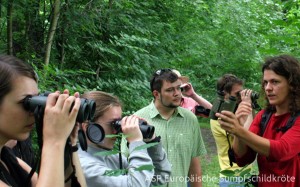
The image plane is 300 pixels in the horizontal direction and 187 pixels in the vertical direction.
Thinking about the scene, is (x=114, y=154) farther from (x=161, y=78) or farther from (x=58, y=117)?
(x=161, y=78)

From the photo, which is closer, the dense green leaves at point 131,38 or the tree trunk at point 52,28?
the dense green leaves at point 131,38

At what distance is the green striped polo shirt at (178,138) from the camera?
340 centimetres

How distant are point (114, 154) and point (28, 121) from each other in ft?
2.57

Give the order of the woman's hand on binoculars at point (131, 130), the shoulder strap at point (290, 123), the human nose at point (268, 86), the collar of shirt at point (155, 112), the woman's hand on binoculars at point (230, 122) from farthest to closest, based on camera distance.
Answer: the collar of shirt at point (155, 112) → the human nose at point (268, 86) → the shoulder strap at point (290, 123) → the woman's hand on binoculars at point (230, 122) → the woman's hand on binoculars at point (131, 130)

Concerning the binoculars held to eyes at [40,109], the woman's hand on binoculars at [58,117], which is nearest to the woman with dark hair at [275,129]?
the binoculars held to eyes at [40,109]

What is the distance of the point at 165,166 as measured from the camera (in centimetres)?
231

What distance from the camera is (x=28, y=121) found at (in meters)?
1.42

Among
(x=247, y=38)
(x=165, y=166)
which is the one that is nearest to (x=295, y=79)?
(x=165, y=166)

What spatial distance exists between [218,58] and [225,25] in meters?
0.77

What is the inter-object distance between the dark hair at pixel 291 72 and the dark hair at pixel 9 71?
1773 millimetres

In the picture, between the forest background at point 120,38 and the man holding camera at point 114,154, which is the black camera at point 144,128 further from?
the forest background at point 120,38

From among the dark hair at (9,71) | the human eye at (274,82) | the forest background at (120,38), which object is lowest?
the human eye at (274,82)

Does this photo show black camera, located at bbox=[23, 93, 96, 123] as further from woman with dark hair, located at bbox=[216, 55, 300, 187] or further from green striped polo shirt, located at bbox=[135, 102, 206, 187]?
green striped polo shirt, located at bbox=[135, 102, 206, 187]

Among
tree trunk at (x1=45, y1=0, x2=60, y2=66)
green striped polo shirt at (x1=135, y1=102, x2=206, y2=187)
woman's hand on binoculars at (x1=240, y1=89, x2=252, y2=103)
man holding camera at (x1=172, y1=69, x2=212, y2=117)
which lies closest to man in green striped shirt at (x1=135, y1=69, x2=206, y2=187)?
green striped polo shirt at (x1=135, y1=102, x2=206, y2=187)
